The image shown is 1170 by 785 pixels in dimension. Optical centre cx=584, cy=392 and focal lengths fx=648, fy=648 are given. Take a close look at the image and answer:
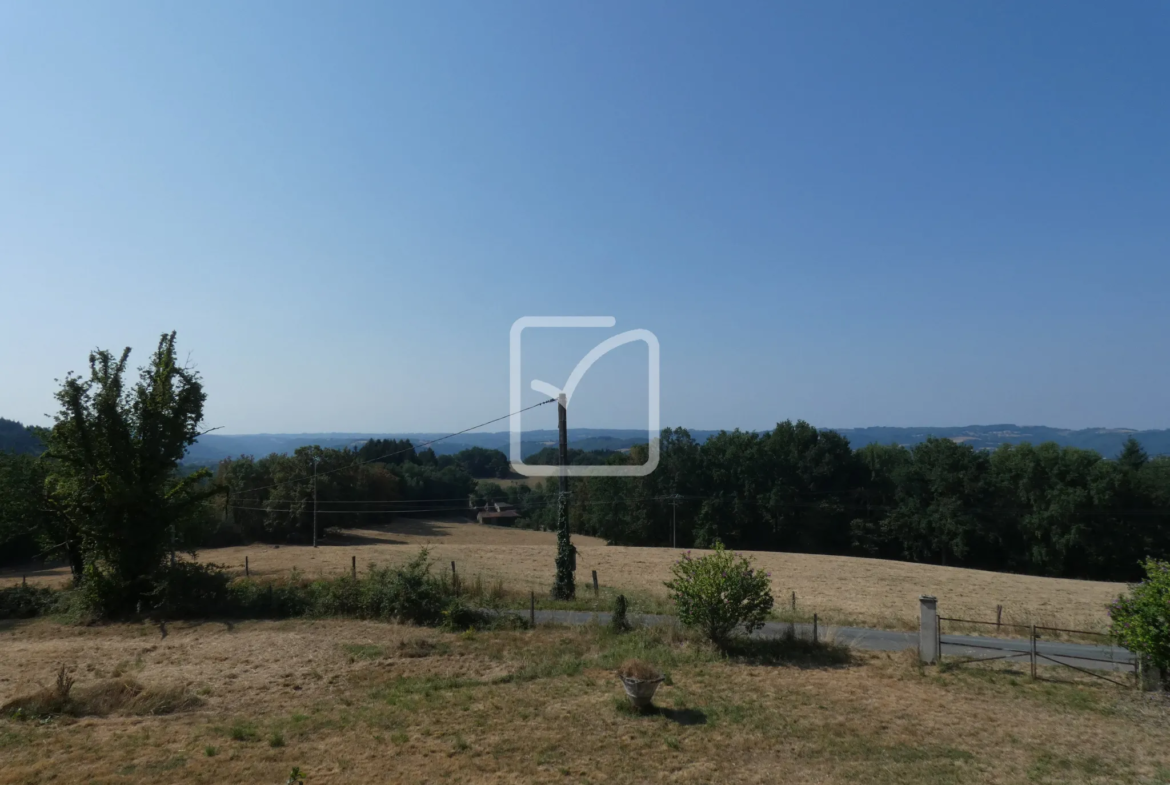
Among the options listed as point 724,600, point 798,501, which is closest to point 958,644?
point 724,600

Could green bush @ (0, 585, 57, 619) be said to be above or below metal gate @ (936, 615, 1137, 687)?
below

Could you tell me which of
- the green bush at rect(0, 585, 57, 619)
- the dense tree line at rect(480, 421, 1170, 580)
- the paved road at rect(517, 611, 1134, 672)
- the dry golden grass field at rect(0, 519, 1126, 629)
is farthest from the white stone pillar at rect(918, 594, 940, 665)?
the dense tree line at rect(480, 421, 1170, 580)

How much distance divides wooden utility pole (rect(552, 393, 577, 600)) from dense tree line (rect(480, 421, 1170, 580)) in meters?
37.9

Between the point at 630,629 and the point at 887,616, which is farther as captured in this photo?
the point at 887,616

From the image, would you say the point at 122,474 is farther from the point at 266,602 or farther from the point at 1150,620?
the point at 1150,620

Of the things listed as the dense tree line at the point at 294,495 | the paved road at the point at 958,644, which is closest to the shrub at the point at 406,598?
the paved road at the point at 958,644

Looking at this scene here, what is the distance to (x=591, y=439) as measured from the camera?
101 metres

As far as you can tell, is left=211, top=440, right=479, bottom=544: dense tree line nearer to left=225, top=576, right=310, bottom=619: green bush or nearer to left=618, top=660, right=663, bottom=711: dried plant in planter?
left=225, top=576, right=310, bottom=619: green bush

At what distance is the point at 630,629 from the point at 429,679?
551 centimetres

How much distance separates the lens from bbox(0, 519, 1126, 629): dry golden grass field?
22592 mm

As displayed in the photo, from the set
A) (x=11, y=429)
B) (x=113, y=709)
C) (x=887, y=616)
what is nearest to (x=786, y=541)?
(x=887, y=616)

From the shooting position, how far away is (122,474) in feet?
63.6

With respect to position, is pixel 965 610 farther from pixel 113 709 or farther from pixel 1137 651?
pixel 113 709

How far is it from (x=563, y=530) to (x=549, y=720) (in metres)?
11.5
